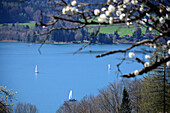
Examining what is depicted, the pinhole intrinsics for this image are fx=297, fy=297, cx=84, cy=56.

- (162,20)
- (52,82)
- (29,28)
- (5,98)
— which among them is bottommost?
(52,82)

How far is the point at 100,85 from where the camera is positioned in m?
43.1

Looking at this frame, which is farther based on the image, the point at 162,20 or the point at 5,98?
the point at 5,98

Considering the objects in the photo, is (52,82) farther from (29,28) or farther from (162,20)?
(29,28)

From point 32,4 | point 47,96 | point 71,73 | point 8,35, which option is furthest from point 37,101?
point 32,4

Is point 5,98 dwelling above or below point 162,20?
below

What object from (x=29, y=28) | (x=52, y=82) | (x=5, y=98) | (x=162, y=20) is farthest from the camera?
(x=29, y=28)

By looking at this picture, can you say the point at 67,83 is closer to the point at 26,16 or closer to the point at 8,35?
the point at 8,35

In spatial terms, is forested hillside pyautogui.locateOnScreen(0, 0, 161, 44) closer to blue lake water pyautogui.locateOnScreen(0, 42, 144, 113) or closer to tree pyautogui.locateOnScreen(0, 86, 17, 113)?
blue lake water pyautogui.locateOnScreen(0, 42, 144, 113)

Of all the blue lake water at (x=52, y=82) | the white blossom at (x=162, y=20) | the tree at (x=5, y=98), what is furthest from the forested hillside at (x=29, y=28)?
the white blossom at (x=162, y=20)

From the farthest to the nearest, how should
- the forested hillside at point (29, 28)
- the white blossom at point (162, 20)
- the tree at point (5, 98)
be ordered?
the forested hillside at point (29, 28), the tree at point (5, 98), the white blossom at point (162, 20)

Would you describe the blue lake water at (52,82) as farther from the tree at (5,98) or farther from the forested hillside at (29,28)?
the forested hillside at (29,28)

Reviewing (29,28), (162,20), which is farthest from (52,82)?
(29,28)

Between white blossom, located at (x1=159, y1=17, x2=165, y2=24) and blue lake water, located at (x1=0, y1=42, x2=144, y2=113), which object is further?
blue lake water, located at (x1=0, y1=42, x2=144, y2=113)

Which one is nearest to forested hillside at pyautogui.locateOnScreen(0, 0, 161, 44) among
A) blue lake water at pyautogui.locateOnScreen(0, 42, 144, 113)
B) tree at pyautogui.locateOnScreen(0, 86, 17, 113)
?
blue lake water at pyautogui.locateOnScreen(0, 42, 144, 113)
